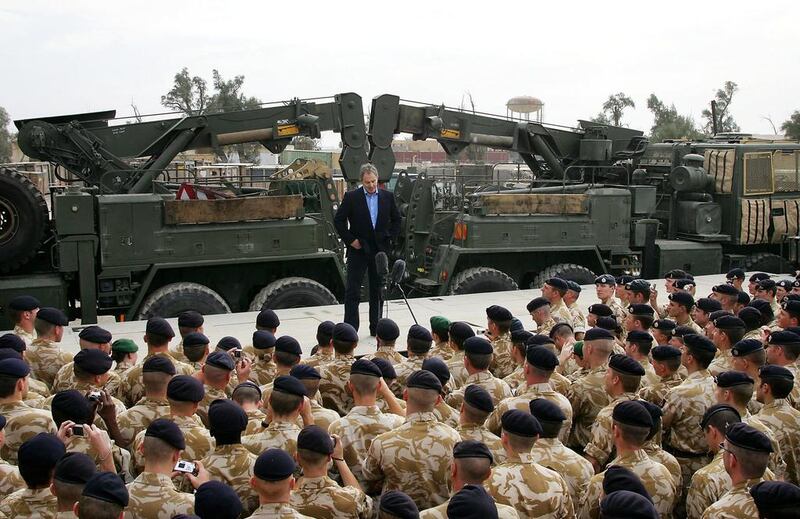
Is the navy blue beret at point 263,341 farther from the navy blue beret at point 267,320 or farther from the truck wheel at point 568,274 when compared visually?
the truck wheel at point 568,274

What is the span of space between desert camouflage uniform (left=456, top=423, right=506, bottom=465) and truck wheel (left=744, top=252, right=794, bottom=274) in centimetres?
1107

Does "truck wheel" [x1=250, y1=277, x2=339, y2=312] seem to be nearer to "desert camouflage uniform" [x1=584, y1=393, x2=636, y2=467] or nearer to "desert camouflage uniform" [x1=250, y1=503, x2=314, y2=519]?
"desert camouflage uniform" [x1=584, y1=393, x2=636, y2=467]

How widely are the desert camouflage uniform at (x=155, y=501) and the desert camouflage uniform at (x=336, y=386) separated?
2302mm

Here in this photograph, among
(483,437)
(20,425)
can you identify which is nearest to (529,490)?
(483,437)

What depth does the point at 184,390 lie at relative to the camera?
4586 mm

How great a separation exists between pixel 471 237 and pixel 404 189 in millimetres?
1590

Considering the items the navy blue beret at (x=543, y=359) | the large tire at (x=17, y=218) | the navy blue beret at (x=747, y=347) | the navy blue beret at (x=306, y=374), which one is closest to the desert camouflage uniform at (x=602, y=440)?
the navy blue beret at (x=543, y=359)

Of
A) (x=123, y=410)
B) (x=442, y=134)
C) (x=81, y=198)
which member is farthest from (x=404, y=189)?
(x=123, y=410)

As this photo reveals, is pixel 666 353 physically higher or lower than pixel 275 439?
higher

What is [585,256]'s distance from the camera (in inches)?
528

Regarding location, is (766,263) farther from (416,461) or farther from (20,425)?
(20,425)

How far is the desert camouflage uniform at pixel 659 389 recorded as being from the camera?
5656 mm

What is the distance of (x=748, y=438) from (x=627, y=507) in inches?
41.6

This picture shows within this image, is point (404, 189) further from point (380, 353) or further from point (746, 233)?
point (380, 353)
